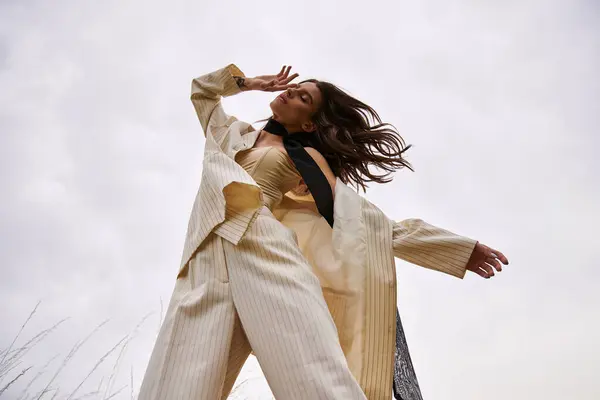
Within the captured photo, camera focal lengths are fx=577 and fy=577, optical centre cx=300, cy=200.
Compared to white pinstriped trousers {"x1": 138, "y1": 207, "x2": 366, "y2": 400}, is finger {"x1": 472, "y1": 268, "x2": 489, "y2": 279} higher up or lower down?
higher up

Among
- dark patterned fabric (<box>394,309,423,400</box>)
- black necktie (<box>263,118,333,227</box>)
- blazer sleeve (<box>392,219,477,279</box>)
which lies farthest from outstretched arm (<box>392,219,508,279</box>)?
black necktie (<box>263,118,333,227</box>)

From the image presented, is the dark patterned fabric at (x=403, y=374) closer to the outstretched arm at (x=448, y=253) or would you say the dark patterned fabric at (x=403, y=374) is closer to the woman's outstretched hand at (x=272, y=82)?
the outstretched arm at (x=448, y=253)

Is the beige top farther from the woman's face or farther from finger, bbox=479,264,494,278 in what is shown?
finger, bbox=479,264,494,278

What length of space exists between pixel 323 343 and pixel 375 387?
38 centimetres

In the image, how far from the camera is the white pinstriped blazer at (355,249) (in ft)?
6.88

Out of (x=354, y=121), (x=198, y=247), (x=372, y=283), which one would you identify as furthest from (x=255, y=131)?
(x=372, y=283)

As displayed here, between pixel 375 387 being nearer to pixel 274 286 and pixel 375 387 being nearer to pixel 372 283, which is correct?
pixel 372 283

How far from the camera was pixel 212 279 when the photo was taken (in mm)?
2025

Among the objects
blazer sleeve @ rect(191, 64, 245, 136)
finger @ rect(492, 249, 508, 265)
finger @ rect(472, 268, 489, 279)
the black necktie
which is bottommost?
finger @ rect(472, 268, 489, 279)

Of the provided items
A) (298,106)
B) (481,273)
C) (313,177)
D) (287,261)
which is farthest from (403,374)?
(298,106)

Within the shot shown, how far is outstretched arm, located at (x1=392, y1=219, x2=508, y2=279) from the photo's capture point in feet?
7.04

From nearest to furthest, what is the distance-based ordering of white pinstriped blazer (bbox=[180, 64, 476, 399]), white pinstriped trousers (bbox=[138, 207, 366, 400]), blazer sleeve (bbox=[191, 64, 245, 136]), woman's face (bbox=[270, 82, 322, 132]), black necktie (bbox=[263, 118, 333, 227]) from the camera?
white pinstriped trousers (bbox=[138, 207, 366, 400]) → white pinstriped blazer (bbox=[180, 64, 476, 399]) → black necktie (bbox=[263, 118, 333, 227]) → blazer sleeve (bbox=[191, 64, 245, 136]) → woman's face (bbox=[270, 82, 322, 132])

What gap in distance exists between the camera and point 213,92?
8.61 ft

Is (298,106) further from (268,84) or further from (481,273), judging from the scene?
(481,273)
